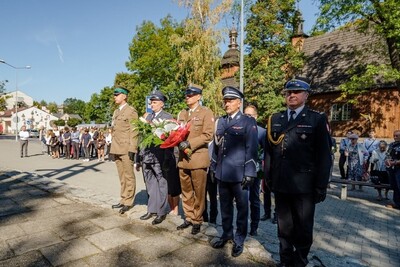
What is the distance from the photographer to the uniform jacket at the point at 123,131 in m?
5.47

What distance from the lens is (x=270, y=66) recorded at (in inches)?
1043

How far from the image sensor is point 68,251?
3.86 metres

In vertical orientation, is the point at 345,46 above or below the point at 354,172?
above

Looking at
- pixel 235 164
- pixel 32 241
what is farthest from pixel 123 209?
pixel 235 164

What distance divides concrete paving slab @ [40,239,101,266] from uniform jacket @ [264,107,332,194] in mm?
2492

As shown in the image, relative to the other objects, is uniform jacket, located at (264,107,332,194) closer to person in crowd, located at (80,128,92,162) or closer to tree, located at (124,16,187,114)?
person in crowd, located at (80,128,92,162)

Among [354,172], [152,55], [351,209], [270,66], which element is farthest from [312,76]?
[351,209]

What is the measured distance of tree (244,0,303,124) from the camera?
2638 cm

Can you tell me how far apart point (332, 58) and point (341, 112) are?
627 centimetres

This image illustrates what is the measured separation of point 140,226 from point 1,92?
48570 millimetres

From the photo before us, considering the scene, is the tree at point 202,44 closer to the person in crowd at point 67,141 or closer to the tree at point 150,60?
the tree at point 150,60

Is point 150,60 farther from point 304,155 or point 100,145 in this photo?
point 304,155

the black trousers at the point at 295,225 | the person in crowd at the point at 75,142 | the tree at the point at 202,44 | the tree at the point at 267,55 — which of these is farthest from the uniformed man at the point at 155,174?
the tree at the point at 267,55

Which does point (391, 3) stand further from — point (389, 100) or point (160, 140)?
point (160, 140)
